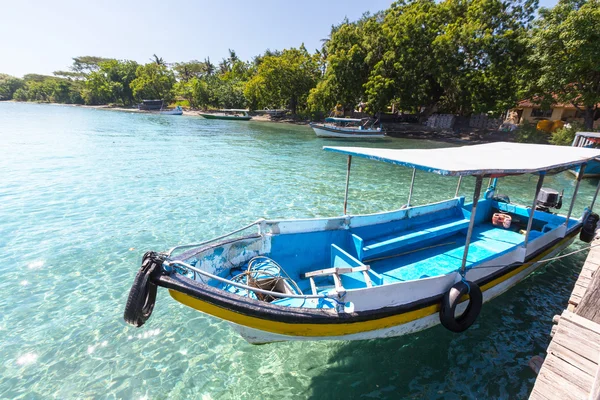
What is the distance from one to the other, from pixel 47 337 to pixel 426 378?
22.1 ft

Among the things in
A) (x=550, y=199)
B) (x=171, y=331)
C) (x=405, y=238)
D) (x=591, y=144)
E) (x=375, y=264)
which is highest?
(x=591, y=144)

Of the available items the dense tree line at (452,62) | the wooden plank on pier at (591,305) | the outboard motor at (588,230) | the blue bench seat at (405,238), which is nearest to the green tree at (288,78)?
the dense tree line at (452,62)

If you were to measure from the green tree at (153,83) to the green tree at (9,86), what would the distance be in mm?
70953

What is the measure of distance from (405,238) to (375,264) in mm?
966

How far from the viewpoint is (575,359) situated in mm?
3201

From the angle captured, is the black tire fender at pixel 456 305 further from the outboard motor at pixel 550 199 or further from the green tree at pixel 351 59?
the green tree at pixel 351 59

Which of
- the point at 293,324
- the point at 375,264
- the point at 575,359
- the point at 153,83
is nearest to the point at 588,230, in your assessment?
the point at 375,264

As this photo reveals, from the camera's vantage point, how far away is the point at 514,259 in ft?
19.0

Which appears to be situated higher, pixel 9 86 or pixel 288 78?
pixel 288 78

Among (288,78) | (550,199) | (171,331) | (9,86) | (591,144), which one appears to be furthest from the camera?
(9,86)

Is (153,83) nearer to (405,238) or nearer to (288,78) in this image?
(288,78)

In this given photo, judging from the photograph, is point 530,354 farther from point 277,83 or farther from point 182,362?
point 277,83

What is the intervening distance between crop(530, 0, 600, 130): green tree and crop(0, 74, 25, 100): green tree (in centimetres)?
15834

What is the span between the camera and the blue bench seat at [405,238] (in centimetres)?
577
